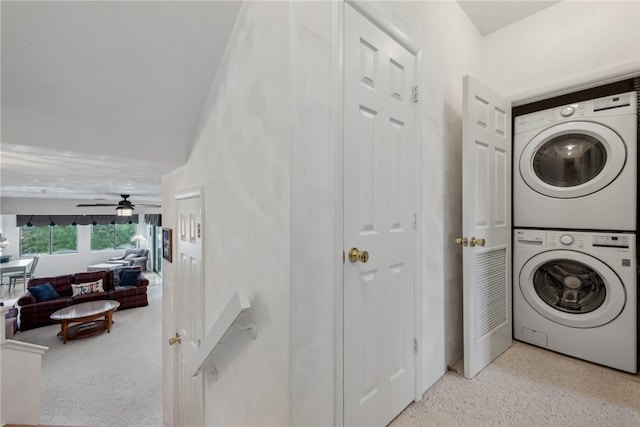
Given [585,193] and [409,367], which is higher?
[585,193]

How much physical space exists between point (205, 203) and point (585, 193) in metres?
2.48

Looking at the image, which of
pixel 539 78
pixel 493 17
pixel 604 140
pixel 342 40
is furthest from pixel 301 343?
pixel 493 17

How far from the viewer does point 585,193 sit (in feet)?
5.95

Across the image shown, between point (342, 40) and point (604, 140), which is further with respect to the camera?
point (604, 140)

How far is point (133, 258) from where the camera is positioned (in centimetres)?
923

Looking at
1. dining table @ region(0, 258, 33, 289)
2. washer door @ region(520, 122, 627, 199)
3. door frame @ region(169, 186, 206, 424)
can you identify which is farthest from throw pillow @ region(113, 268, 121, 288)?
washer door @ region(520, 122, 627, 199)

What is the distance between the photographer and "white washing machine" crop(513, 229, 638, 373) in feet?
5.45

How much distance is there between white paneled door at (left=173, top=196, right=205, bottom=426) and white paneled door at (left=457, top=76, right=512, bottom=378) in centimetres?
164

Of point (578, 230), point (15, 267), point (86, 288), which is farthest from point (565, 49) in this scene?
point (15, 267)

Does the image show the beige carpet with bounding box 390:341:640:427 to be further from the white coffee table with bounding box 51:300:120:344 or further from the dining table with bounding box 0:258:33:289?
the dining table with bounding box 0:258:33:289

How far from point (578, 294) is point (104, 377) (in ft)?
A: 17.6

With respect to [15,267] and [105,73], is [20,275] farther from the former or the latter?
[105,73]

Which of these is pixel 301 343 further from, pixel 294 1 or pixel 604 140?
pixel 604 140

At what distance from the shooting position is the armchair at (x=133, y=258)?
352 inches
